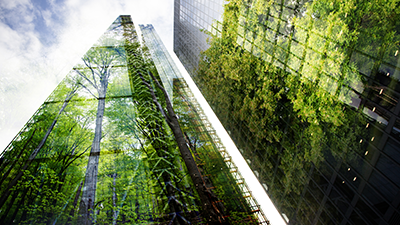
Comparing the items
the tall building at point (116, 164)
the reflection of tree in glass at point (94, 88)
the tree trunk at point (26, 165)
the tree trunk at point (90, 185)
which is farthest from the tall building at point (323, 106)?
the tree trunk at point (26, 165)

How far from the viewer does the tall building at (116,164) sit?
11773 mm

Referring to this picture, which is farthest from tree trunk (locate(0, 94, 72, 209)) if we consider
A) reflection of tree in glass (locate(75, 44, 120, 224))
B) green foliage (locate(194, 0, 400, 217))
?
green foliage (locate(194, 0, 400, 217))

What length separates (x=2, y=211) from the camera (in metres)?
11.2

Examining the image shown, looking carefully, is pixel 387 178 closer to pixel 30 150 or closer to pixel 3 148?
pixel 30 150

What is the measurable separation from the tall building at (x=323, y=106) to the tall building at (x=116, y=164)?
3.58 meters

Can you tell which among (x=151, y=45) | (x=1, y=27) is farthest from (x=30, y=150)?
(x=151, y=45)

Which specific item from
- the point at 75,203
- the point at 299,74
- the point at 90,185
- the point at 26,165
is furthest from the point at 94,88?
the point at 299,74

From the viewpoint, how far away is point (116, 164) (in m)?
14.2

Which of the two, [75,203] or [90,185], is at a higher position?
[90,185]

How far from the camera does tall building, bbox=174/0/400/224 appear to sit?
687cm

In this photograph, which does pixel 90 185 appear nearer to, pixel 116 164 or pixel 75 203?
pixel 75 203

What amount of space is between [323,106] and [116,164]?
39.2 ft

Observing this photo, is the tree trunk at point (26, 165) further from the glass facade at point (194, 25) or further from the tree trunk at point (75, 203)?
the glass facade at point (194, 25)

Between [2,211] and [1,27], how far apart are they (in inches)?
400
